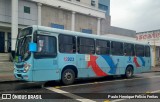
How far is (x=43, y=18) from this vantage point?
91.5ft

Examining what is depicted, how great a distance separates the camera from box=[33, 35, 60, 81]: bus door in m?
11.0

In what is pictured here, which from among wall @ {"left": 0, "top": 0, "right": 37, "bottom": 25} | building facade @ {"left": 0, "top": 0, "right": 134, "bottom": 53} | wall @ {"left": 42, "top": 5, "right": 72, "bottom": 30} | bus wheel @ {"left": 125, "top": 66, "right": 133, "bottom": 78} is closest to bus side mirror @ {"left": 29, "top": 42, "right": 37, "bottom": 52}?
bus wheel @ {"left": 125, "top": 66, "right": 133, "bottom": 78}

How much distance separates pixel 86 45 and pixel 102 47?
61.2 inches

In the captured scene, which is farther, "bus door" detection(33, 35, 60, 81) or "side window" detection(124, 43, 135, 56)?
"side window" detection(124, 43, 135, 56)

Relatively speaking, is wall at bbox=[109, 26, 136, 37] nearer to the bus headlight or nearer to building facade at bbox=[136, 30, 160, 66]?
building facade at bbox=[136, 30, 160, 66]

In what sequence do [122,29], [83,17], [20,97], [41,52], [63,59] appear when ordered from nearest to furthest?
[20,97] → [41,52] → [63,59] → [83,17] → [122,29]

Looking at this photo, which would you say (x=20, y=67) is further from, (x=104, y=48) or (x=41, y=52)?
(x=104, y=48)

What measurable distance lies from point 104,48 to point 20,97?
297 inches

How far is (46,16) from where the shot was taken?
28.2 meters

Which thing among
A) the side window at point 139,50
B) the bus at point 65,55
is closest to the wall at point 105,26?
the side window at point 139,50

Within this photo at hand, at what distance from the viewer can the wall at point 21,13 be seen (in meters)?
24.3

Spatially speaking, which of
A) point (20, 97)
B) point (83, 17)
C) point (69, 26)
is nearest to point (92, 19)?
point (83, 17)

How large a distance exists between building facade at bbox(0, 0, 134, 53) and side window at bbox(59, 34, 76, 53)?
9.88m

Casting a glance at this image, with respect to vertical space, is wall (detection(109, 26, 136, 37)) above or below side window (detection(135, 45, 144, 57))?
above
